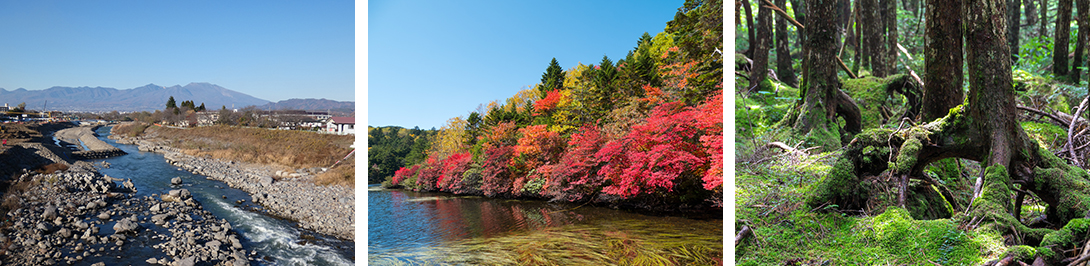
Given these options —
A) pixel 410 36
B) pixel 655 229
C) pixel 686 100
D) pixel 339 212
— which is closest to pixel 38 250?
pixel 339 212

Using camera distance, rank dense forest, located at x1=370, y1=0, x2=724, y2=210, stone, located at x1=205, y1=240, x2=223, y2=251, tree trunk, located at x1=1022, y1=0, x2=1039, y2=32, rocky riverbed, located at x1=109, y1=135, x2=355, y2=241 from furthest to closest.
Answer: tree trunk, located at x1=1022, y1=0, x2=1039, y2=32
rocky riverbed, located at x1=109, y1=135, x2=355, y2=241
stone, located at x1=205, y1=240, x2=223, y2=251
dense forest, located at x1=370, y1=0, x2=724, y2=210

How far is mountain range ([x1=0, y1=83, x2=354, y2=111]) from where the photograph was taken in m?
3.12

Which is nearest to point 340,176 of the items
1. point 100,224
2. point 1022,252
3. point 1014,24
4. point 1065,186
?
point 100,224

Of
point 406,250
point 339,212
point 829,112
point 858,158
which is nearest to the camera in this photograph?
point 858,158

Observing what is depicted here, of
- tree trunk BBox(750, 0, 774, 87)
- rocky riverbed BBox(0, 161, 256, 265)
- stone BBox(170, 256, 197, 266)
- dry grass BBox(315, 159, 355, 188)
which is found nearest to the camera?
rocky riverbed BBox(0, 161, 256, 265)

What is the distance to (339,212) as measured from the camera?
12.9 feet

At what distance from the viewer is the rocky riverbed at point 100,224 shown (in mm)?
2805

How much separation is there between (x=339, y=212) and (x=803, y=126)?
4048 mm

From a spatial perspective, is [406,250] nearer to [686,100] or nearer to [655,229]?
[655,229]

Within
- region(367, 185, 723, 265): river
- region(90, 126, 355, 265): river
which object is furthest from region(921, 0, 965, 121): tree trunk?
region(90, 126, 355, 265): river

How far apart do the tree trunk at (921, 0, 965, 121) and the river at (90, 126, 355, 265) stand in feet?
14.5

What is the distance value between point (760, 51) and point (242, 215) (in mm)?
5220

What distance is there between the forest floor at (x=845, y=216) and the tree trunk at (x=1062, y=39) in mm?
359

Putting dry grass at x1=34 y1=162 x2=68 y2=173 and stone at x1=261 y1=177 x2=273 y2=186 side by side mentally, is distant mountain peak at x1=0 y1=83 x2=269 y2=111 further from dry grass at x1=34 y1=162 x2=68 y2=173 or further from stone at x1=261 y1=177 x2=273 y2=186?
stone at x1=261 y1=177 x2=273 y2=186
